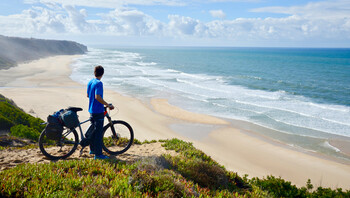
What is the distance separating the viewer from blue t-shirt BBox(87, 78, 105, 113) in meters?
5.54

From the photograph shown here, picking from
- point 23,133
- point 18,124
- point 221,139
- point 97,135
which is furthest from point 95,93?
point 221,139

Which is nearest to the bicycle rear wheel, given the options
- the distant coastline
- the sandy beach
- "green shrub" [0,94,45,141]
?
"green shrub" [0,94,45,141]

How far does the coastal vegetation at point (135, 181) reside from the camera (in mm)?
3893

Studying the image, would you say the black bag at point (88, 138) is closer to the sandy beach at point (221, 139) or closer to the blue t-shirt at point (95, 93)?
the blue t-shirt at point (95, 93)

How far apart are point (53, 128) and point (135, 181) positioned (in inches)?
102

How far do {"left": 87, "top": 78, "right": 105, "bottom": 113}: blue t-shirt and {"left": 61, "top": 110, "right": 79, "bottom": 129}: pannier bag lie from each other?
0.49 m

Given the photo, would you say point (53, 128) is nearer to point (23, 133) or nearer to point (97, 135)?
point (97, 135)

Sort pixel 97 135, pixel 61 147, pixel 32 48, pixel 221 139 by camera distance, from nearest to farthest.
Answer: pixel 97 135, pixel 61 147, pixel 221 139, pixel 32 48

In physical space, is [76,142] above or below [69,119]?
below

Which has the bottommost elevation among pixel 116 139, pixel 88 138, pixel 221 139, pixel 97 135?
pixel 221 139

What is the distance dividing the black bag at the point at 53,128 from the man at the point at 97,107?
0.73m

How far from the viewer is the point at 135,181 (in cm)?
446

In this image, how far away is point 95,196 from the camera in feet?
12.6

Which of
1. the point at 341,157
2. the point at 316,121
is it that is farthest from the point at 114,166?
the point at 316,121
